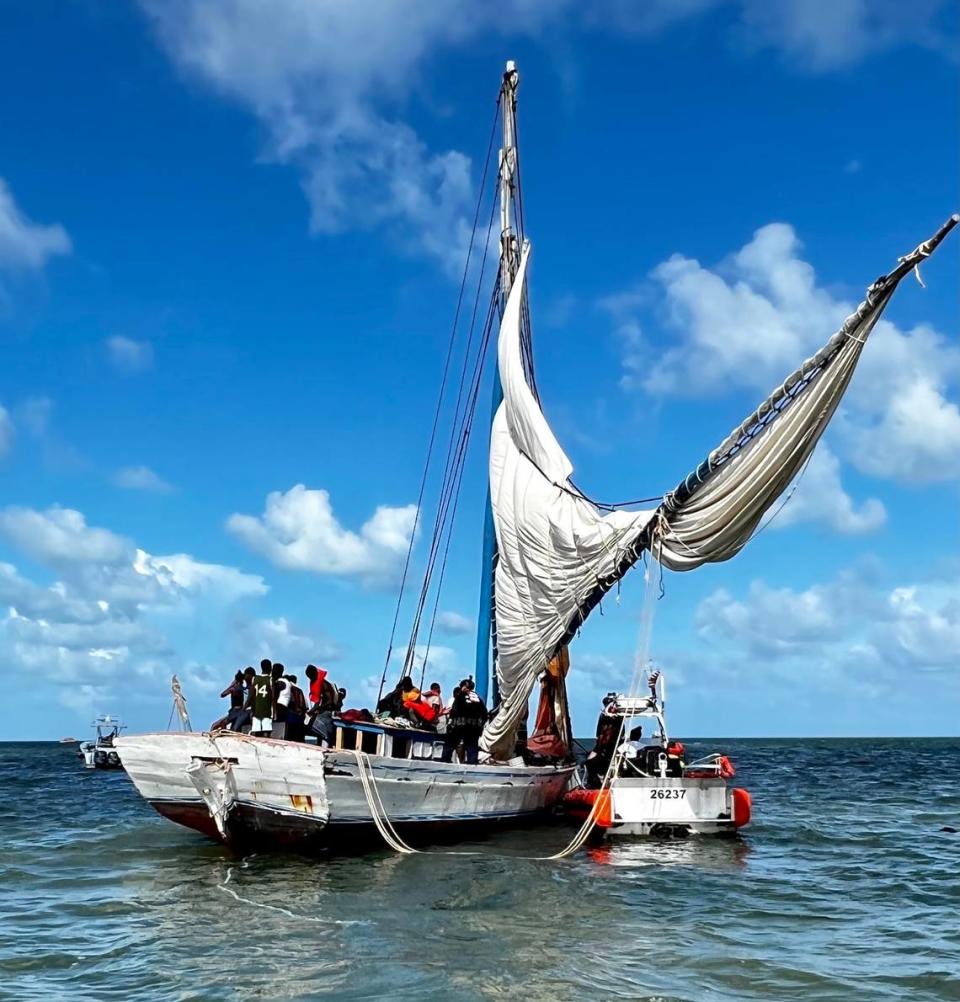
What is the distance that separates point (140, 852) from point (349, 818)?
5.77 meters

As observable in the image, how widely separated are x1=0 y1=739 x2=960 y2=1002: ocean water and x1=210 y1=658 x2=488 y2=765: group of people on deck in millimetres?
2256

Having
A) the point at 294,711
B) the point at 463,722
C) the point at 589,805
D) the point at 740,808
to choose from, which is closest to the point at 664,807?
the point at 740,808

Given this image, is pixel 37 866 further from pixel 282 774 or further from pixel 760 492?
pixel 760 492

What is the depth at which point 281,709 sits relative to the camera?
1903cm

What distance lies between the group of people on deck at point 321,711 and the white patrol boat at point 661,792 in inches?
123

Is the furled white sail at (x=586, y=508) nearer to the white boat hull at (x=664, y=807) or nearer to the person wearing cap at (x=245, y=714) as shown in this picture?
the white boat hull at (x=664, y=807)

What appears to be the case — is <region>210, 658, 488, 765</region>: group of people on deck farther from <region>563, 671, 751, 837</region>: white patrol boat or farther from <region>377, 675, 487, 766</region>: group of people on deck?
<region>563, 671, 751, 837</region>: white patrol boat

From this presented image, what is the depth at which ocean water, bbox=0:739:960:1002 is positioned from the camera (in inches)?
422

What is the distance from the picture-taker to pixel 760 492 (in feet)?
56.5

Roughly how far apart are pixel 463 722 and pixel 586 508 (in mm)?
5194

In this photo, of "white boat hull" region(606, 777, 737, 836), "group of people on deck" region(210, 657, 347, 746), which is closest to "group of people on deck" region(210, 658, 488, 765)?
"group of people on deck" region(210, 657, 347, 746)

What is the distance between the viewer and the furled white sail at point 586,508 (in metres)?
16.4

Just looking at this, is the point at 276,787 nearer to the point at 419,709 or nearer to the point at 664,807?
the point at 419,709

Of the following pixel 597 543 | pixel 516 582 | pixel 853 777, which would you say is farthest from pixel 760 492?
pixel 853 777
